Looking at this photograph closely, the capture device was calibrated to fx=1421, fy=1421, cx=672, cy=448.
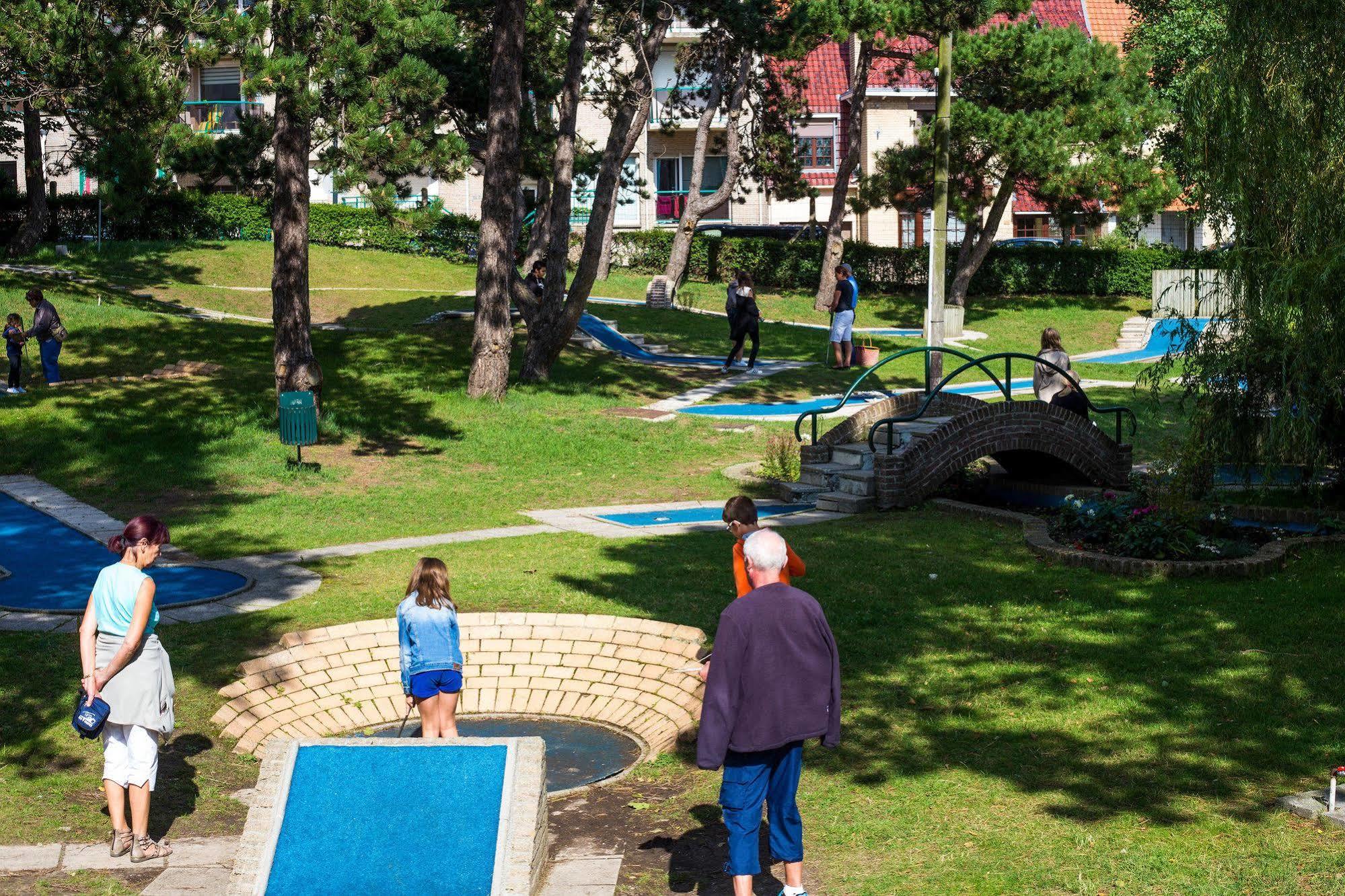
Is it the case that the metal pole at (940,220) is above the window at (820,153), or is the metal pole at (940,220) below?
below

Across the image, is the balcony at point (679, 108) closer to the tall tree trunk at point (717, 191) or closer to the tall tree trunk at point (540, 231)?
the tall tree trunk at point (717, 191)

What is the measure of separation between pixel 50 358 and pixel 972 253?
2670cm

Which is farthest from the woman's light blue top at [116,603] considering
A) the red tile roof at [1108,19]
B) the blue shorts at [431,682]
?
the red tile roof at [1108,19]

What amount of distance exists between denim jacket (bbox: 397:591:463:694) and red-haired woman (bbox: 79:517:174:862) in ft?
4.86

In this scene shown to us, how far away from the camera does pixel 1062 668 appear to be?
10250mm

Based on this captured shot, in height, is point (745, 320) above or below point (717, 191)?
below

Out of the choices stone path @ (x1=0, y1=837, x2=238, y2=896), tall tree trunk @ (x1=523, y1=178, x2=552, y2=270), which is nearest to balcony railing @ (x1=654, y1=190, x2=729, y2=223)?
tall tree trunk @ (x1=523, y1=178, x2=552, y2=270)

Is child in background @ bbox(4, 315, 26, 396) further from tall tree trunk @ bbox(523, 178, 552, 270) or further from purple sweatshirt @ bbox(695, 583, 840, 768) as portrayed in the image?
purple sweatshirt @ bbox(695, 583, 840, 768)

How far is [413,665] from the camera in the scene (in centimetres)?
846

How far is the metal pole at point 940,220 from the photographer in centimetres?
2392

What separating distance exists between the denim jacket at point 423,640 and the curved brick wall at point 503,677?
59.1 inches

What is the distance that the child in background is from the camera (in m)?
22.4

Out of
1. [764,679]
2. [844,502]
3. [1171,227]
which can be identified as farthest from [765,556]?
[1171,227]

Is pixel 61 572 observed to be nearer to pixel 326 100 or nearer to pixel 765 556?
pixel 326 100
